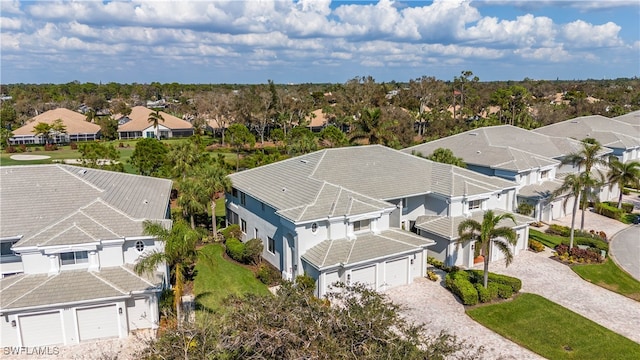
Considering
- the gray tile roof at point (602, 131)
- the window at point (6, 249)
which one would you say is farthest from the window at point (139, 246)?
the gray tile roof at point (602, 131)

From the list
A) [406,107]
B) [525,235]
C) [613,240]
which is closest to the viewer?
[525,235]

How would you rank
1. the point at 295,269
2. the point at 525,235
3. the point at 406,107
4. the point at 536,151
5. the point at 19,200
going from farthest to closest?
the point at 406,107
the point at 536,151
the point at 525,235
the point at 295,269
the point at 19,200

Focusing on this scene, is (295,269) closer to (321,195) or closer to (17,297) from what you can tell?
(321,195)

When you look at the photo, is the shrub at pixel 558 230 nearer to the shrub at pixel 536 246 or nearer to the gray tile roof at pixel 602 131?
the shrub at pixel 536 246

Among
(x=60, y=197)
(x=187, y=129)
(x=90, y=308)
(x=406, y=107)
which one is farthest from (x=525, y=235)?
(x=187, y=129)

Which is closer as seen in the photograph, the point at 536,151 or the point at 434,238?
the point at 434,238

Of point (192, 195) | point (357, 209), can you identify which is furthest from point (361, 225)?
point (192, 195)
